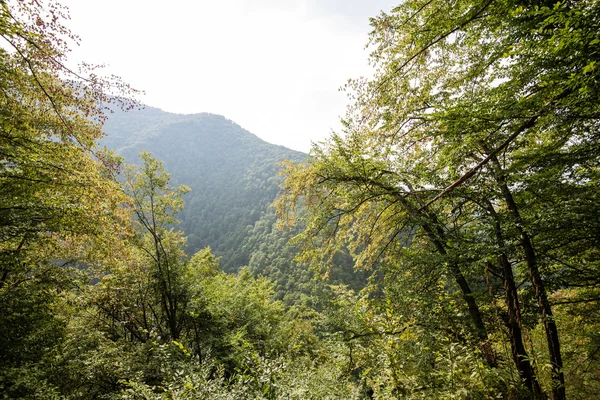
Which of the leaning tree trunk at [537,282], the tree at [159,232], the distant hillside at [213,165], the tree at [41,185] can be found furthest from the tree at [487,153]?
the distant hillside at [213,165]

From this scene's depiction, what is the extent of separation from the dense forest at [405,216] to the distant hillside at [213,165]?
5219 centimetres

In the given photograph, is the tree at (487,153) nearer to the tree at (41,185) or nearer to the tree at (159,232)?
the tree at (41,185)

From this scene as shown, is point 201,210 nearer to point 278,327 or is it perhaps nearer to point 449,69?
point 278,327

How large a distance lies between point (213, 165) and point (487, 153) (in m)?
120

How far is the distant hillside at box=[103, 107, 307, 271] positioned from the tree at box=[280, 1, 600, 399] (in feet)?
179

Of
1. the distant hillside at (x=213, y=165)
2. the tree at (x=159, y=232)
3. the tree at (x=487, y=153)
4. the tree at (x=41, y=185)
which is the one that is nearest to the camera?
the tree at (x=487, y=153)

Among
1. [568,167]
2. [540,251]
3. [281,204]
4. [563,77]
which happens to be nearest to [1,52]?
[281,204]

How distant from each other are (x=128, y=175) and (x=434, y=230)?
9.40 meters

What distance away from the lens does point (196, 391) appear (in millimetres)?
3463

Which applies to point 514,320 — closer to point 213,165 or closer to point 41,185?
point 41,185

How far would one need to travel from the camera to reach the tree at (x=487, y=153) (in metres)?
2.76

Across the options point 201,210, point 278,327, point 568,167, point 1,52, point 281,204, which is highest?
point 201,210

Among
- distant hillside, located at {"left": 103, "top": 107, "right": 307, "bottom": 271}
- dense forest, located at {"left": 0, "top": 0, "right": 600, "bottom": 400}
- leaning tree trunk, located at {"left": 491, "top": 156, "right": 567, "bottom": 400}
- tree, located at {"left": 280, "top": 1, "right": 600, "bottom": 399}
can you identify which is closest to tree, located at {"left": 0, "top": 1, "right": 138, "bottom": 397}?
dense forest, located at {"left": 0, "top": 0, "right": 600, "bottom": 400}

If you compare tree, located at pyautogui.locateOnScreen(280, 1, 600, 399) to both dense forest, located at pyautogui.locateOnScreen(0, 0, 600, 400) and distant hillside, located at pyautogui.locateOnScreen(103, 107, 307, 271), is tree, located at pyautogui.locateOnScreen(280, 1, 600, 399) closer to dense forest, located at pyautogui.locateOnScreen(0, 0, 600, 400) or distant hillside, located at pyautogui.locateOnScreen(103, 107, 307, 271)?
dense forest, located at pyautogui.locateOnScreen(0, 0, 600, 400)
